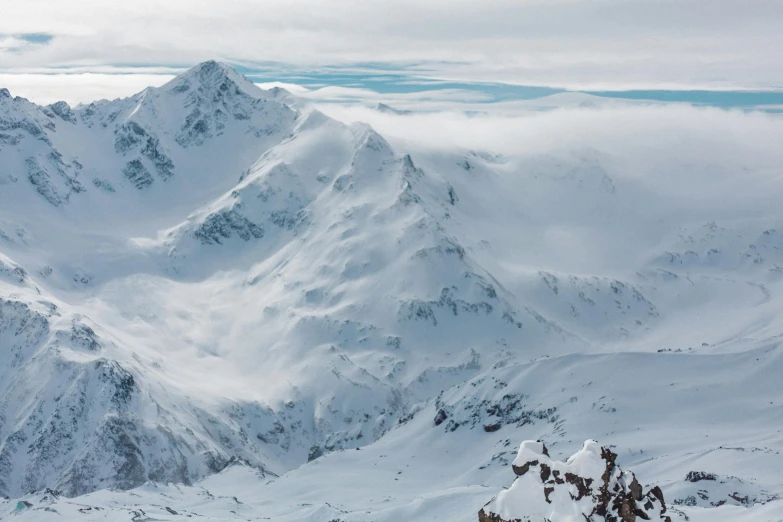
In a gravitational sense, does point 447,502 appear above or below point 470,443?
above

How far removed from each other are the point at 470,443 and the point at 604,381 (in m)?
25.7

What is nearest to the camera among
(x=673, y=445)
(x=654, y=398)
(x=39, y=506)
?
(x=39, y=506)

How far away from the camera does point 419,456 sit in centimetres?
13975

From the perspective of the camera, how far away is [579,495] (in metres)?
35.7

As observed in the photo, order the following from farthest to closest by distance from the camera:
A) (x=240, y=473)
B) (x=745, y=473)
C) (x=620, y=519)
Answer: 1. (x=240, y=473)
2. (x=745, y=473)
3. (x=620, y=519)

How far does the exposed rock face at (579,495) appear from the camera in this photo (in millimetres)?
35500

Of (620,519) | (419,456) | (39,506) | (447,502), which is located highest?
(620,519)

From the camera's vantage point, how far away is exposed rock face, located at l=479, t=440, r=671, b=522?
35500 millimetres

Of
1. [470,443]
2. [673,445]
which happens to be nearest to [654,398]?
[673,445]

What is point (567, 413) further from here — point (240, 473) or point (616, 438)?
point (240, 473)

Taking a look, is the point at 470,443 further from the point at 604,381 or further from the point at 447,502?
the point at 447,502

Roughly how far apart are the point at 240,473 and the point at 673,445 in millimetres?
81607

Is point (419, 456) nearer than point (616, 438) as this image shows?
No

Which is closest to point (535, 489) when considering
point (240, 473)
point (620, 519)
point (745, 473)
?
point (620, 519)
